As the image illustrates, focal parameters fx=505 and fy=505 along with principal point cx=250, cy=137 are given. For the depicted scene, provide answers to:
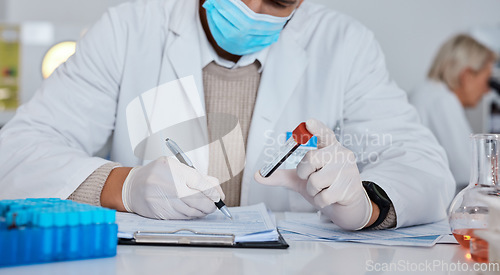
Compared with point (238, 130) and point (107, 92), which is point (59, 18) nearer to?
point (107, 92)

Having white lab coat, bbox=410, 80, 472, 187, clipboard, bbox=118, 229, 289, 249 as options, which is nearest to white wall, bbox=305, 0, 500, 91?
white lab coat, bbox=410, 80, 472, 187

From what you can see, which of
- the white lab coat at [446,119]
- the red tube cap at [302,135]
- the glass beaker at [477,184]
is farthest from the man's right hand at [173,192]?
the white lab coat at [446,119]

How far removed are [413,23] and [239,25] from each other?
9.07 feet

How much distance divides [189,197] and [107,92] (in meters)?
0.61

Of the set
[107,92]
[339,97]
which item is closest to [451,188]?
[339,97]

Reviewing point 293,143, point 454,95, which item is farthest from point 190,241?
point 454,95

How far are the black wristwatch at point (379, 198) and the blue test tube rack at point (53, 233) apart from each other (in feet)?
1.87

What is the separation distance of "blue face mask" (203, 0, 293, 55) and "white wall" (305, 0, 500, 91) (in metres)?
2.34

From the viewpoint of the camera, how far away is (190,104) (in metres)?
1.46

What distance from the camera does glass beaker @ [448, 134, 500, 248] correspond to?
0.83m

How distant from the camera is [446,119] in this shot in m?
3.39

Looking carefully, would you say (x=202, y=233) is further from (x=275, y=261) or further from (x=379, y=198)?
(x=379, y=198)

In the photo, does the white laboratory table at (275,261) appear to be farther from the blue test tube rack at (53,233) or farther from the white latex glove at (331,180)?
the white latex glove at (331,180)

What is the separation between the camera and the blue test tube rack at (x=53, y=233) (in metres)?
0.68
